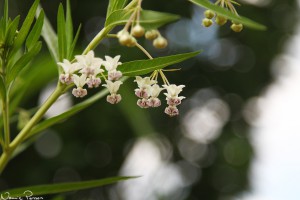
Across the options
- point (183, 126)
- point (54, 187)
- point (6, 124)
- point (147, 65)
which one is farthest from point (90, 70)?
point (183, 126)

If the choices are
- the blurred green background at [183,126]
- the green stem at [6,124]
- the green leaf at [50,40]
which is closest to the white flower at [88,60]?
the green stem at [6,124]

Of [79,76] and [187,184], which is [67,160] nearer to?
[187,184]

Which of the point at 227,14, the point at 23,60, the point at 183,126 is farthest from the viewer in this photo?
the point at 183,126

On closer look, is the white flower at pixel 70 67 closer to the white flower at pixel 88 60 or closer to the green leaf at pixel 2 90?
the white flower at pixel 88 60

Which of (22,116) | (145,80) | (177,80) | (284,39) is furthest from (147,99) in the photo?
(284,39)

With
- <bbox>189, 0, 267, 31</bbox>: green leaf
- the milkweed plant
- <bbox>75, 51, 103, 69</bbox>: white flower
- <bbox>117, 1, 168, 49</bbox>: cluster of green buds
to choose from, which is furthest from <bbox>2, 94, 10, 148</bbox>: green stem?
<bbox>189, 0, 267, 31</bbox>: green leaf

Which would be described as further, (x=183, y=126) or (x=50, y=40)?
(x=183, y=126)

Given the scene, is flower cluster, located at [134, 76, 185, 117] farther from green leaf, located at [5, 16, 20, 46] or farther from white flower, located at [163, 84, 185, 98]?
green leaf, located at [5, 16, 20, 46]

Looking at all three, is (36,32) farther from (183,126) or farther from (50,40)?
(183,126)
